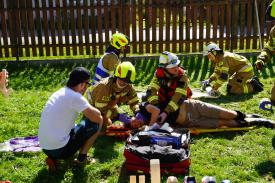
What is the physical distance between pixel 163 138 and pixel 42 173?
175cm

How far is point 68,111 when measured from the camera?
5523 mm

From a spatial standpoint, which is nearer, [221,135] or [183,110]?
[221,135]

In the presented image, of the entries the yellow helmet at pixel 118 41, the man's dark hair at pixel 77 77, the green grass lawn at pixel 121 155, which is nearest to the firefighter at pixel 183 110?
the green grass lawn at pixel 121 155

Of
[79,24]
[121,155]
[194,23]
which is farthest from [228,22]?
[121,155]

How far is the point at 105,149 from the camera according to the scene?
6.62 m

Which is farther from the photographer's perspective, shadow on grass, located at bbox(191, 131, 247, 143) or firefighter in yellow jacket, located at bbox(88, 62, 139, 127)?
shadow on grass, located at bbox(191, 131, 247, 143)

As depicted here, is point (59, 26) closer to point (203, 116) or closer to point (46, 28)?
point (46, 28)

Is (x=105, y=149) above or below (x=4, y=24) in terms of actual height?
below

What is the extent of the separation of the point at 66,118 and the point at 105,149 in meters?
1.26

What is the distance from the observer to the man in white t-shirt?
5.46 metres

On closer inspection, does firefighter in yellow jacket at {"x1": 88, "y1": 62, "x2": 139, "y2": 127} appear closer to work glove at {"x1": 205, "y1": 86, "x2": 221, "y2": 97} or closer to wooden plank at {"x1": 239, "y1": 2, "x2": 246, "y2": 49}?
work glove at {"x1": 205, "y1": 86, "x2": 221, "y2": 97}

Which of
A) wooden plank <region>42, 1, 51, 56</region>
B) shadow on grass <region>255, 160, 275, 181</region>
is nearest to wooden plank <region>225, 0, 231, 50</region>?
wooden plank <region>42, 1, 51, 56</region>

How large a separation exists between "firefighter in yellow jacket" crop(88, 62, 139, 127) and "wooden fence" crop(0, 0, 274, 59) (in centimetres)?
538

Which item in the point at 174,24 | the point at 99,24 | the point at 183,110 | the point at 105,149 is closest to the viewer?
the point at 105,149
